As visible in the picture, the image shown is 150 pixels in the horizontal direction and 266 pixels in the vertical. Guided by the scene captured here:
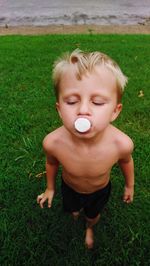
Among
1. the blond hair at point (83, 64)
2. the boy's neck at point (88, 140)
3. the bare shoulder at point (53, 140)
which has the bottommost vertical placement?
the bare shoulder at point (53, 140)

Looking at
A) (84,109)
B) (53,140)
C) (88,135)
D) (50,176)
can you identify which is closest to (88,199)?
(50,176)

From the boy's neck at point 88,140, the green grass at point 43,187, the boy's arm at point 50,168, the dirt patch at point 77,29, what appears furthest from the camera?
the dirt patch at point 77,29

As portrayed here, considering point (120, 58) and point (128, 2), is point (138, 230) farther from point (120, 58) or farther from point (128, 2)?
point (128, 2)

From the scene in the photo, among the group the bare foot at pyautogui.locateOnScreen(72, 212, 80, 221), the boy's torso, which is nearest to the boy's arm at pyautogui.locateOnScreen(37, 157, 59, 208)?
the boy's torso

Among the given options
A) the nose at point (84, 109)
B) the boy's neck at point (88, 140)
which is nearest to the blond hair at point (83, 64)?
the nose at point (84, 109)

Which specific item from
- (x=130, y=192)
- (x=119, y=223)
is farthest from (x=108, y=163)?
(x=119, y=223)

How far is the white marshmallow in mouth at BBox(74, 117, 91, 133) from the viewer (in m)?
1.70

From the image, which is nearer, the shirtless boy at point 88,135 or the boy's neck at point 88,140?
the shirtless boy at point 88,135

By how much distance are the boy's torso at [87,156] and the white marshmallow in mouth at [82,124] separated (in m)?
0.35

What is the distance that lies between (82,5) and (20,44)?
3835 millimetres

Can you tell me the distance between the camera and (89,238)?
8.18 feet

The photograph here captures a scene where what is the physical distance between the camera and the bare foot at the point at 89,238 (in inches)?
97.6

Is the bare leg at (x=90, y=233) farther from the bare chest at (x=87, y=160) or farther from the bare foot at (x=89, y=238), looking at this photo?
the bare chest at (x=87, y=160)

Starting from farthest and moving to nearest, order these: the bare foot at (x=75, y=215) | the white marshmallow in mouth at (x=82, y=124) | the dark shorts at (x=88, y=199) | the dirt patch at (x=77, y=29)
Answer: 1. the dirt patch at (x=77, y=29)
2. the bare foot at (x=75, y=215)
3. the dark shorts at (x=88, y=199)
4. the white marshmallow in mouth at (x=82, y=124)
